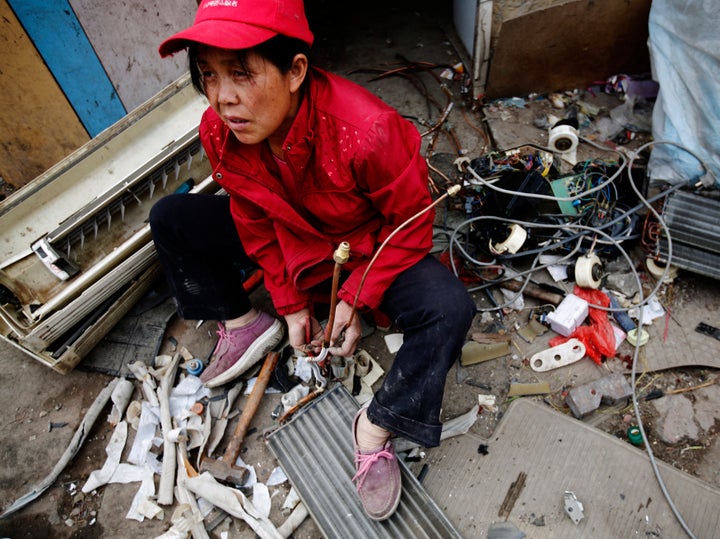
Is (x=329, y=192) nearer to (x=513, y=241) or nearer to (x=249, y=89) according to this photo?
(x=249, y=89)

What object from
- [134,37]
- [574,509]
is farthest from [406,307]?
[134,37]

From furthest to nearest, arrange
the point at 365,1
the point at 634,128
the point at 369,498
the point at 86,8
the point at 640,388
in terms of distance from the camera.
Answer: the point at 365,1 → the point at 634,128 → the point at 86,8 → the point at 640,388 → the point at 369,498

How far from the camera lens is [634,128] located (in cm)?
286

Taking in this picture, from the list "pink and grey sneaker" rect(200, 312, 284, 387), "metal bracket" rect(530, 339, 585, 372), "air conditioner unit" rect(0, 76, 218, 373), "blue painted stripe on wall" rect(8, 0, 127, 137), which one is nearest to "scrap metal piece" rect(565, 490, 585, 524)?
"metal bracket" rect(530, 339, 585, 372)

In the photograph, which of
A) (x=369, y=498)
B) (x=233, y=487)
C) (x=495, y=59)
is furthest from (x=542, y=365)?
(x=495, y=59)

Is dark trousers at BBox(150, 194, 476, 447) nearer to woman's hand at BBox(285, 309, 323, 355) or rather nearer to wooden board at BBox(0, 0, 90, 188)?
Result: woman's hand at BBox(285, 309, 323, 355)

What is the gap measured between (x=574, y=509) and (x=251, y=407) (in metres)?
1.39

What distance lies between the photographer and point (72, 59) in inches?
103

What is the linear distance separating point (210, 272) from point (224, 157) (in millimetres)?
629

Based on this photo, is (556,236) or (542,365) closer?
(542,365)

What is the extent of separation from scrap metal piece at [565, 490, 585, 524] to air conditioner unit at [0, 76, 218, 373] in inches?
84.7

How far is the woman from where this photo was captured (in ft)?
4.44

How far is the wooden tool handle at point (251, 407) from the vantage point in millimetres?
1989

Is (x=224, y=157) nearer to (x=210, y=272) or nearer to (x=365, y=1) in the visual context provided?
(x=210, y=272)
